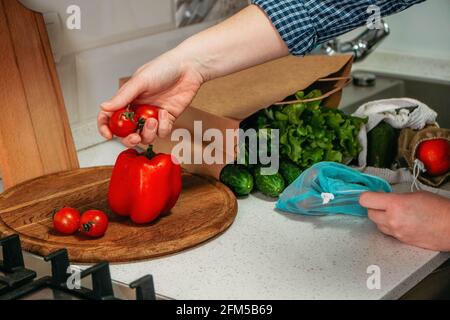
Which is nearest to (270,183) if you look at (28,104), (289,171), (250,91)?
(289,171)

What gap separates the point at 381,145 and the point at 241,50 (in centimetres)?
42

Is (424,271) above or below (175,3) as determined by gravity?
below

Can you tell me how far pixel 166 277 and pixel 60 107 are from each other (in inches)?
21.3

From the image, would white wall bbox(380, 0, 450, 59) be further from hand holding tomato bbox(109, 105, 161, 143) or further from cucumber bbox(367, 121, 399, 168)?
hand holding tomato bbox(109, 105, 161, 143)

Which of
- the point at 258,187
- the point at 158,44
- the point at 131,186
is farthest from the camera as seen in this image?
the point at 158,44

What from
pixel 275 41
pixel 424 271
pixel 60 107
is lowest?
pixel 424 271

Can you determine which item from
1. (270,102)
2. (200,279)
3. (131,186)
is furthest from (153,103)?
(200,279)

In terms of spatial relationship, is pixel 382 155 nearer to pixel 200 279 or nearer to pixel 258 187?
pixel 258 187

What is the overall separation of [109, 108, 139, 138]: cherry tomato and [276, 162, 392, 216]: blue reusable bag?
0.33m

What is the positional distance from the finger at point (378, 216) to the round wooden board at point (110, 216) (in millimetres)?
251

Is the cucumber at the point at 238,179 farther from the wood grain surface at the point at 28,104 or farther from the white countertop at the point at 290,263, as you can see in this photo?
the wood grain surface at the point at 28,104

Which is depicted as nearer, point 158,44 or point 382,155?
point 382,155

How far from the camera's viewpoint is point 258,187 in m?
1.57

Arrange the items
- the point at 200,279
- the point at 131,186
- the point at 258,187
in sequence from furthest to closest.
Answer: the point at 258,187
the point at 131,186
the point at 200,279
